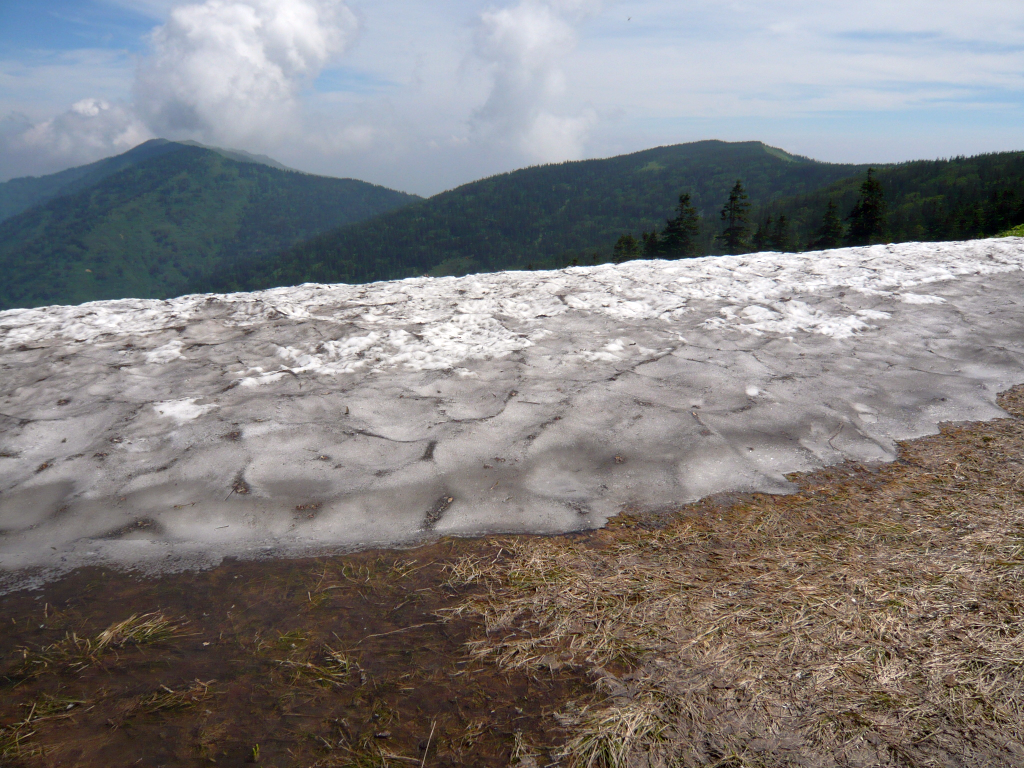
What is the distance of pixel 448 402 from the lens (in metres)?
4.67

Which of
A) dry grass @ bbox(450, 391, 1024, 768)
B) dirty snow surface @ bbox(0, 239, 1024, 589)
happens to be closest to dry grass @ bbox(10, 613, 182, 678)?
dirty snow surface @ bbox(0, 239, 1024, 589)

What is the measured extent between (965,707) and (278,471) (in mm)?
3888

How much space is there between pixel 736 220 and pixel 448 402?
43489 mm

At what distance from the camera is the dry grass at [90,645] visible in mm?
2302

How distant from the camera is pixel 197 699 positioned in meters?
2.14

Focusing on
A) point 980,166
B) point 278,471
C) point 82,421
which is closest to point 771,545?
point 278,471

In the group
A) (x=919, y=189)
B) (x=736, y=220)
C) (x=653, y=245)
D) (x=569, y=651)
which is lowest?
(x=569, y=651)

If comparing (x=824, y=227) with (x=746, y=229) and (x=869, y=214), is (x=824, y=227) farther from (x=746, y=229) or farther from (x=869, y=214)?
(x=746, y=229)

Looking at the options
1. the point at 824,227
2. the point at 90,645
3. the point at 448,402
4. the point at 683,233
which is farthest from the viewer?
the point at 683,233

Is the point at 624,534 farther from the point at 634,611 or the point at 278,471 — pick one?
the point at 278,471

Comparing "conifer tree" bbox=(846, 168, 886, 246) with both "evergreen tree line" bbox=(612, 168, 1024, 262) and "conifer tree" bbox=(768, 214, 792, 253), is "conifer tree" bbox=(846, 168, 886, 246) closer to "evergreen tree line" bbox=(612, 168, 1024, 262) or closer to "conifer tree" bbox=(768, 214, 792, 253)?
"evergreen tree line" bbox=(612, 168, 1024, 262)

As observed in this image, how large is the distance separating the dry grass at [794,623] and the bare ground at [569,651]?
10 mm

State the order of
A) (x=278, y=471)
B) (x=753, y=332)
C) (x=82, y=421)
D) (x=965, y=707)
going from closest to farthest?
(x=965, y=707) → (x=278, y=471) → (x=82, y=421) → (x=753, y=332)

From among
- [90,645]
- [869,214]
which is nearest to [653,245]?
[869,214]
